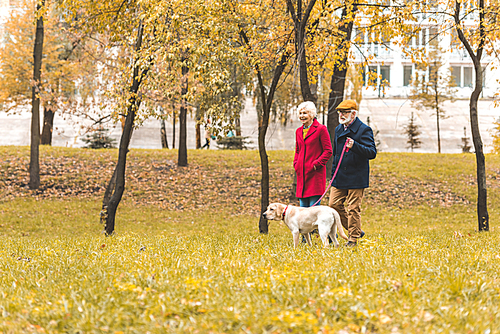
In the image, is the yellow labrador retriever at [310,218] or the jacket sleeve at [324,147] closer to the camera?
the yellow labrador retriever at [310,218]

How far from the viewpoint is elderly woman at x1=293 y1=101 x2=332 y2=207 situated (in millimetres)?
6453

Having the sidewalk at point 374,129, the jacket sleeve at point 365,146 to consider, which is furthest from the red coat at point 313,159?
the sidewalk at point 374,129

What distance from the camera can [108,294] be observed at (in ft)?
11.7

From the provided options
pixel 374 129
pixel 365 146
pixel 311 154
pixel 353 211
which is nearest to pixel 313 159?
pixel 311 154

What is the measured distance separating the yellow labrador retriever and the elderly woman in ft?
2.29

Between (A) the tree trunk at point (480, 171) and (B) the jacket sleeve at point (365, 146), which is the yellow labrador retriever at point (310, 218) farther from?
(A) the tree trunk at point (480, 171)

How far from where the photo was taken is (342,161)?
648cm

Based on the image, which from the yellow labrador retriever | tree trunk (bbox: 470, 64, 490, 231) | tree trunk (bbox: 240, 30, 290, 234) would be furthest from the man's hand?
tree trunk (bbox: 470, 64, 490, 231)

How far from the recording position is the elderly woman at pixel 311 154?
6453 millimetres

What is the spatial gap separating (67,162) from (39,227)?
7010 mm

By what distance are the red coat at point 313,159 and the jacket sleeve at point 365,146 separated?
0.40 metres

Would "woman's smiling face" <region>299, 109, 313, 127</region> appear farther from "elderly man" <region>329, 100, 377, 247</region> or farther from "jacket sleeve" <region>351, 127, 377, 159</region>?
"jacket sleeve" <region>351, 127, 377, 159</region>

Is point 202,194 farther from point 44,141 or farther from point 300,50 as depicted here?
point 44,141

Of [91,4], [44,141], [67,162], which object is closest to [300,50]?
[91,4]
